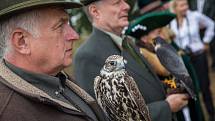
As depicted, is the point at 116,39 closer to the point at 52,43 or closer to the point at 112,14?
the point at 112,14

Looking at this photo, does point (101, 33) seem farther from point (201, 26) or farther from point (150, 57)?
point (201, 26)

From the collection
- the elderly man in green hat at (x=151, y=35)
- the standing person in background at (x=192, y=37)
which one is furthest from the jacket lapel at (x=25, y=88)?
the standing person in background at (x=192, y=37)

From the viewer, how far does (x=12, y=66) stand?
2.25 metres

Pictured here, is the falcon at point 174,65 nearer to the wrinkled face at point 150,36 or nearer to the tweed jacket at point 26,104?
the wrinkled face at point 150,36

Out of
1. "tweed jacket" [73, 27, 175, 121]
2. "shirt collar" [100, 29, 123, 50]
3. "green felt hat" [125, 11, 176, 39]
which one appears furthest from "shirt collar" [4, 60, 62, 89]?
"green felt hat" [125, 11, 176, 39]

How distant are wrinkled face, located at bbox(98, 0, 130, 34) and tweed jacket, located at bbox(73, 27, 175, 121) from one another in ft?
0.26

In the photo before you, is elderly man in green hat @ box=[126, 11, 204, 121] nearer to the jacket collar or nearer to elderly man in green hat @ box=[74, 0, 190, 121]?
elderly man in green hat @ box=[74, 0, 190, 121]

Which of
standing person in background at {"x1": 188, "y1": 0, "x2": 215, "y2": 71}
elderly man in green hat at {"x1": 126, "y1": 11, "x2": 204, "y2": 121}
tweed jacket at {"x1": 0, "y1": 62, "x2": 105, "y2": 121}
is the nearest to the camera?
tweed jacket at {"x1": 0, "y1": 62, "x2": 105, "y2": 121}

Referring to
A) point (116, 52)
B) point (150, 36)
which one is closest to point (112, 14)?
point (116, 52)

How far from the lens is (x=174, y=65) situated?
138 inches

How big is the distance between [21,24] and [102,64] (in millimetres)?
987

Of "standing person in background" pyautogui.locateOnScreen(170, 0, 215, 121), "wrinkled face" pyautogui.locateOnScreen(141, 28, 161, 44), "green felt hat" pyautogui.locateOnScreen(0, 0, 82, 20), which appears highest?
"green felt hat" pyautogui.locateOnScreen(0, 0, 82, 20)

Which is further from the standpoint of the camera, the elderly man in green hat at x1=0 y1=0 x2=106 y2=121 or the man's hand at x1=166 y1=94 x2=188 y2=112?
the man's hand at x1=166 y1=94 x2=188 y2=112

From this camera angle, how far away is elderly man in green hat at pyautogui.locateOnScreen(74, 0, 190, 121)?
319cm
